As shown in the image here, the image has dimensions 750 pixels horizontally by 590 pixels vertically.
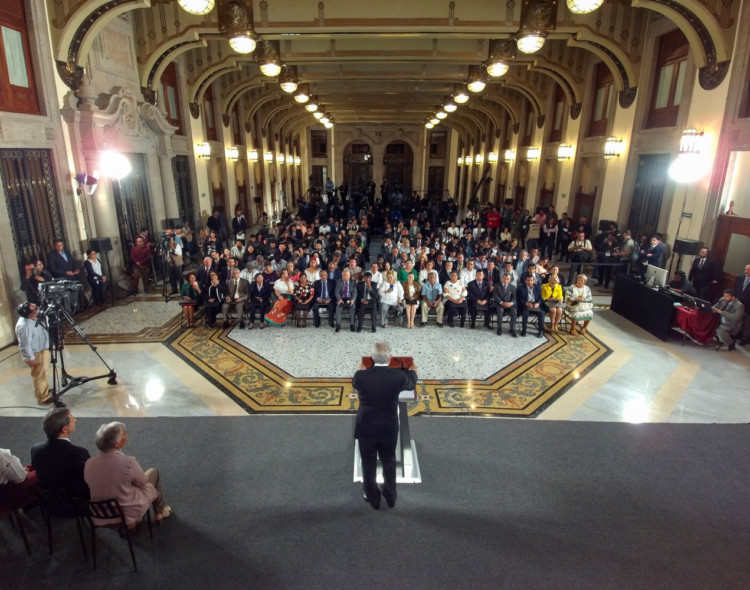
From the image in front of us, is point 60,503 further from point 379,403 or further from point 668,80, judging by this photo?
point 668,80

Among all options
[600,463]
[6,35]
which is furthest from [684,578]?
[6,35]

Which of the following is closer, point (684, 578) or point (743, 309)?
point (684, 578)

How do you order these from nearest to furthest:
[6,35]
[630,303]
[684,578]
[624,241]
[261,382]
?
[684,578], [261,382], [6,35], [630,303], [624,241]

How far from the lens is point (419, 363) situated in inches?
278

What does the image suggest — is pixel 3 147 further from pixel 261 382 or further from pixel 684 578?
pixel 684 578

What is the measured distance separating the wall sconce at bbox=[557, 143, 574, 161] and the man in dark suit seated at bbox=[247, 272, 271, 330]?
35.7 feet

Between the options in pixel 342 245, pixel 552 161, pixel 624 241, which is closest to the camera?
pixel 624 241

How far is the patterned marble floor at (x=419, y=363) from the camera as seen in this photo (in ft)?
18.8

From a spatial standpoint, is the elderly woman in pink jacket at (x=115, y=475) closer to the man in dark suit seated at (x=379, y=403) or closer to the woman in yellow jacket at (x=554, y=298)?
the man in dark suit seated at (x=379, y=403)

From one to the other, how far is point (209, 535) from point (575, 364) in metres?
5.68

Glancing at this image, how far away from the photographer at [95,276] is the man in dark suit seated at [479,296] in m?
7.61

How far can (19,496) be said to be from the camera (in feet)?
11.5

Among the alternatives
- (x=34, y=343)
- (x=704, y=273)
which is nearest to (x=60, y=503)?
(x=34, y=343)

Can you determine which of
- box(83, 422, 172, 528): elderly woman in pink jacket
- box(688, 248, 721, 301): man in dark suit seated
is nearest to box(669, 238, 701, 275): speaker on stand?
box(688, 248, 721, 301): man in dark suit seated
